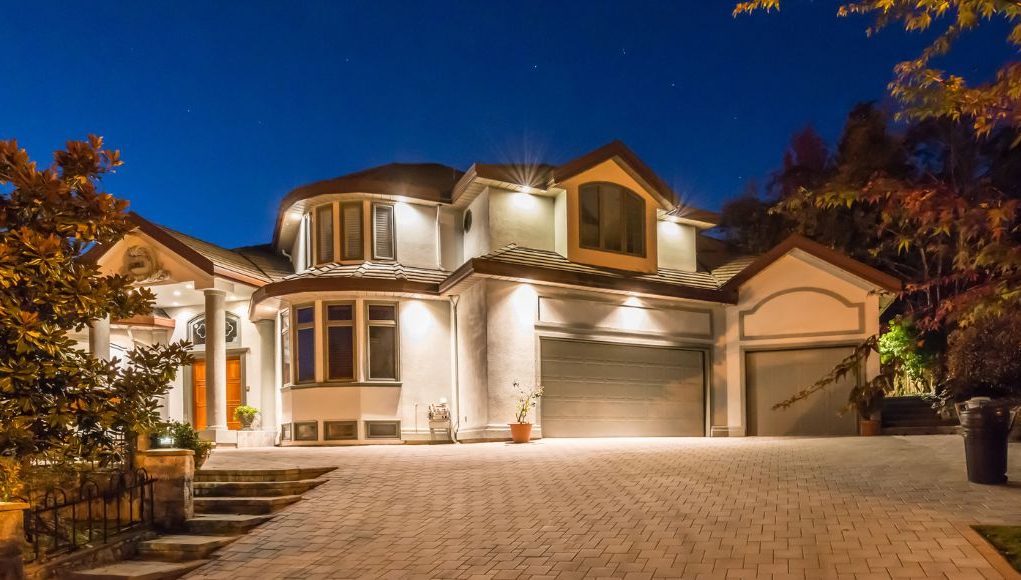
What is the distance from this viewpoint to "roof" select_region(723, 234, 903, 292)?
1994 centimetres

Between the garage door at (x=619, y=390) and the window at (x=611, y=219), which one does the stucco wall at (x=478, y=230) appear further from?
the garage door at (x=619, y=390)

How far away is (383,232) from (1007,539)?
1601cm

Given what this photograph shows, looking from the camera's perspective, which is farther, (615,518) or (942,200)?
(615,518)

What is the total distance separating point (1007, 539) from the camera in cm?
728

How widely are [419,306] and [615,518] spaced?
11.8 meters

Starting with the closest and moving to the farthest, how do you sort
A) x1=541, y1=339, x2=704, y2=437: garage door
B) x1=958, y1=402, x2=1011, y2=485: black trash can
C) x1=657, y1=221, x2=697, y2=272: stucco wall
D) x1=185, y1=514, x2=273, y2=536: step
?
x1=185, y1=514, x2=273, y2=536: step < x1=958, y1=402, x2=1011, y2=485: black trash can < x1=541, y1=339, x2=704, y2=437: garage door < x1=657, y1=221, x2=697, y2=272: stucco wall

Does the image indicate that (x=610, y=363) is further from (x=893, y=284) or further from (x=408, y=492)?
(x=408, y=492)

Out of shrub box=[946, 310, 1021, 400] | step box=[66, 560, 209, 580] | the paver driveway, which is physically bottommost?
step box=[66, 560, 209, 580]

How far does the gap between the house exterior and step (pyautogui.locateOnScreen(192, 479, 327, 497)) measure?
23.4 feet

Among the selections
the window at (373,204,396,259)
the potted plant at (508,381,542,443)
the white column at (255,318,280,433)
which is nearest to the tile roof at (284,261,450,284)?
the window at (373,204,396,259)

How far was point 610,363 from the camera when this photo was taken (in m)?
20.0

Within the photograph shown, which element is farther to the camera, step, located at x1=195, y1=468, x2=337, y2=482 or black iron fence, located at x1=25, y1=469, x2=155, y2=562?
step, located at x1=195, y1=468, x2=337, y2=482

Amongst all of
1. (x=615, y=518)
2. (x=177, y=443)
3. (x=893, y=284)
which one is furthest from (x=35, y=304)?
(x=893, y=284)

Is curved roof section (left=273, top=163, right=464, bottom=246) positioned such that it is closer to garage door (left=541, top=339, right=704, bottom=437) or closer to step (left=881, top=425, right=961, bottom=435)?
garage door (left=541, top=339, right=704, bottom=437)
